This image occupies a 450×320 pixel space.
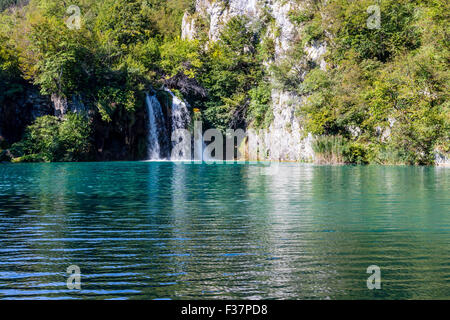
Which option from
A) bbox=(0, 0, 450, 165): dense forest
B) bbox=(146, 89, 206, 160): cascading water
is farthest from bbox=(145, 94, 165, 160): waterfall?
bbox=(0, 0, 450, 165): dense forest

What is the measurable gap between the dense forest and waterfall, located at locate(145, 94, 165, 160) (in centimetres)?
107

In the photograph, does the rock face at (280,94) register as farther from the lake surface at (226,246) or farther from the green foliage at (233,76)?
the lake surface at (226,246)

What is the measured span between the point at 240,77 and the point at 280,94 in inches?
265

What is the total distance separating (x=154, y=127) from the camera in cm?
5256

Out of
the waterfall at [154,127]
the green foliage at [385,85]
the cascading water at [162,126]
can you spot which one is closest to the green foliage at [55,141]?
the waterfall at [154,127]

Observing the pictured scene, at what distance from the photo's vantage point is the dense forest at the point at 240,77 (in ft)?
115

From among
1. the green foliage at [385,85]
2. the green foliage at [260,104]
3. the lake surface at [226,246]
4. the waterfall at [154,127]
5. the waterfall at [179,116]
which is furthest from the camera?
the green foliage at [260,104]

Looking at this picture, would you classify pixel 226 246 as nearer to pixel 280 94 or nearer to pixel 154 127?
pixel 280 94

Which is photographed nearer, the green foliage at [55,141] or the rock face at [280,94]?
the green foliage at [55,141]

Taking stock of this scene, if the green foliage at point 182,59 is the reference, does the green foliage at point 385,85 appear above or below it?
below

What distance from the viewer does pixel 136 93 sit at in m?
51.8

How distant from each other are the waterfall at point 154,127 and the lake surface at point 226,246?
35951 millimetres

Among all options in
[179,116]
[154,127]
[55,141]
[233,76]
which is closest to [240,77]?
[233,76]

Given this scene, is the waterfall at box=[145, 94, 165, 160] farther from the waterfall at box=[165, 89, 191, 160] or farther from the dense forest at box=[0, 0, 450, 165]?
the waterfall at box=[165, 89, 191, 160]
